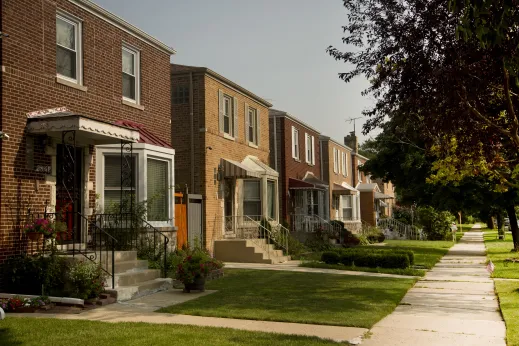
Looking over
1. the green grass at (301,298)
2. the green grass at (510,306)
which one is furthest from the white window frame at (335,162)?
the green grass at (510,306)

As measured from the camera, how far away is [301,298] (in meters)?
11.2

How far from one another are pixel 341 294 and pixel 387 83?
463 centimetres

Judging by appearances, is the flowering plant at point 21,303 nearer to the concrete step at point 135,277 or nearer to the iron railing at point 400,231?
the concrete step at point 135,277

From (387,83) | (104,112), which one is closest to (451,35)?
(387,83)

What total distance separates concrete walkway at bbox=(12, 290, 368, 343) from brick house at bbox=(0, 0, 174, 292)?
7.44ft

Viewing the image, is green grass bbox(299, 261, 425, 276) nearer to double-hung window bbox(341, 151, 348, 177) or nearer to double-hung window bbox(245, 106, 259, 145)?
double-hung window bbox(245, 106, 259, 145)

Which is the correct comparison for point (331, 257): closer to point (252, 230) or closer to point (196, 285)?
point (252, 230)

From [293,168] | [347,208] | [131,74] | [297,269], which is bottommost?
[297,269]

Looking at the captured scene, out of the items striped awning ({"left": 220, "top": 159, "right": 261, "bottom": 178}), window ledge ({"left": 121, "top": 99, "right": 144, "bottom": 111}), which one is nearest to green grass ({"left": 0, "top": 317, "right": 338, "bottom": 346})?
window ledge ({"left": 121, "top": 99, "right": 144, "bottom": 111})

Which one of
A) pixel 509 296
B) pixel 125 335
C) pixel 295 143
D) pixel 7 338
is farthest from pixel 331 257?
pixel 7 338

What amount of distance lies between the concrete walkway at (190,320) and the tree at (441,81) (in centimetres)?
501

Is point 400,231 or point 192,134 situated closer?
point 192,134

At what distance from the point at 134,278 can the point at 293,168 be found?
56.8 feet

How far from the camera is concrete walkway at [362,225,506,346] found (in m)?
7.79
